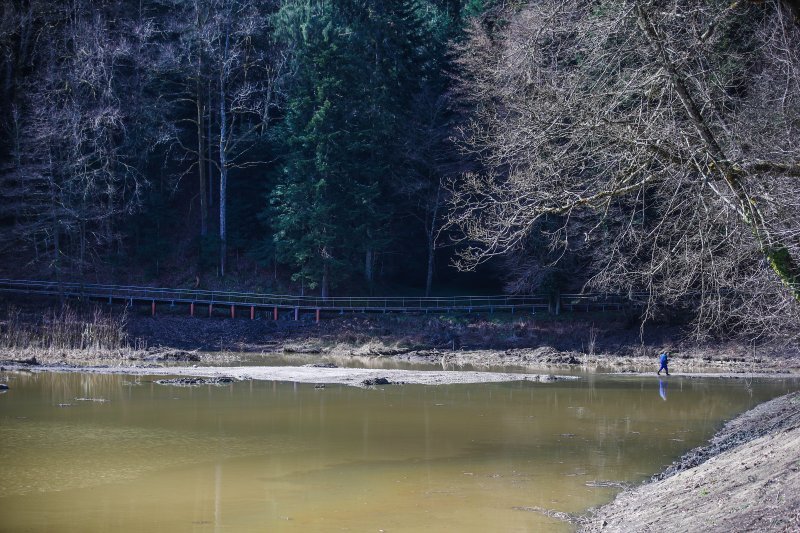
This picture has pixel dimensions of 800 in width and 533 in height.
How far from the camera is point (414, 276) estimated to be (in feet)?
181

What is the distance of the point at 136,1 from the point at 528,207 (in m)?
45.9

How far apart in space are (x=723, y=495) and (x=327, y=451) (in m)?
9.16

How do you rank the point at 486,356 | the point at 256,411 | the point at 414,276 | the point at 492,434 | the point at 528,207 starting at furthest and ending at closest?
1. the point at 414,276
2. the point at 486,356
3. the point at 256,411
4. the point at 492,434
5. the point at 528,207

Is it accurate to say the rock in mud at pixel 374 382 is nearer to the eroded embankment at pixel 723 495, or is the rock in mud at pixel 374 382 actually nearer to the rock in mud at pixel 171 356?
the rock in mud at pixel 171 356

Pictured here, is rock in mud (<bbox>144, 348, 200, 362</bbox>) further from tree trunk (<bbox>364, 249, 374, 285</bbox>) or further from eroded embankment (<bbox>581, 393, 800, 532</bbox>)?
eroded embankment (<bbox>581, 393, 800, 532</bbox>)

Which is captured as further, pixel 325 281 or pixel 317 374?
pixel 325 281

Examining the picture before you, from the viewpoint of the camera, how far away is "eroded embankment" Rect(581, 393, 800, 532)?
8.67 meters

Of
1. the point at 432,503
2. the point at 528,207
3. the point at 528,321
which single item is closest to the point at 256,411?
the point at 432,503

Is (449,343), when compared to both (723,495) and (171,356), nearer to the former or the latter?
(171,356)

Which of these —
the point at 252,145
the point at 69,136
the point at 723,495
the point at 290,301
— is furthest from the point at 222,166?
the point at 723,495

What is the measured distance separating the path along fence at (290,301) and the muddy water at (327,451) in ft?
51.2

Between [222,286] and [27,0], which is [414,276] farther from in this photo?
[27,0]

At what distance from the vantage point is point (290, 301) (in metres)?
46.8

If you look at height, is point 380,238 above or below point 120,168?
below
